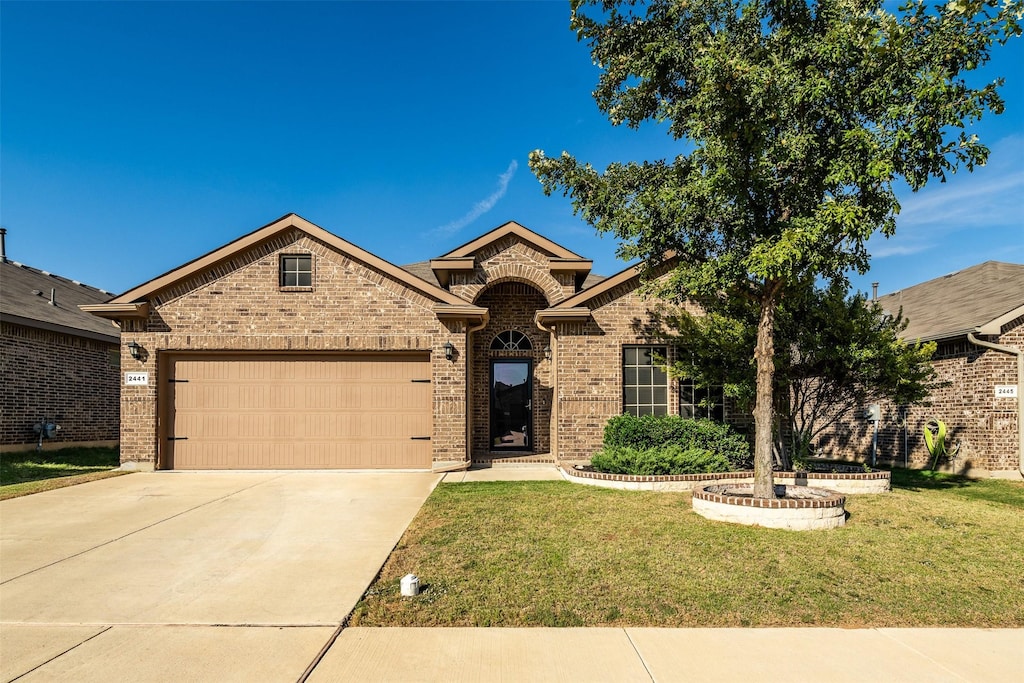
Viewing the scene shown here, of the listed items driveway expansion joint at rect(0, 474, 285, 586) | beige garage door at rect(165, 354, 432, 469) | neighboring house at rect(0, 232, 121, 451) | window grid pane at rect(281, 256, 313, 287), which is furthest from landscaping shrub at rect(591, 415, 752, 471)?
neighboring house at rect(0, 232, 121, 451)

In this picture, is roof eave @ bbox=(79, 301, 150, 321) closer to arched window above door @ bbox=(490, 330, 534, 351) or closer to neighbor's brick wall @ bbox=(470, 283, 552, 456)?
neighbor's brick wall @ bbox=(470, 283, 552, 456)

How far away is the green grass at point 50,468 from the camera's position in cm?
997

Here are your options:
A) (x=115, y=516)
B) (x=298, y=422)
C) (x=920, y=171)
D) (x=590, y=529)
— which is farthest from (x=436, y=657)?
(x=298, y=422)

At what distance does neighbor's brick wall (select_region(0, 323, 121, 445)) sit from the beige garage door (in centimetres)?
506

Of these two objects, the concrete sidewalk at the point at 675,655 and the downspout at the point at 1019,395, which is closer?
the concrete sidewalk at the point at 675,655

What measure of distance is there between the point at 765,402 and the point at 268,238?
10.2 m

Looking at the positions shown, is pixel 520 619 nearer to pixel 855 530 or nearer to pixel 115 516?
pixel 855 530

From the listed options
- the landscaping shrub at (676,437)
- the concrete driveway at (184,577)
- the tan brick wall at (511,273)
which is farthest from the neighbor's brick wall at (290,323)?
the landscaping shrub at (676,437)

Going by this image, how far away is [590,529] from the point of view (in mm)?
6910

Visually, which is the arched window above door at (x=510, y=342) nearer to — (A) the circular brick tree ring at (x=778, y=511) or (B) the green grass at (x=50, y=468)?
(A) the circular brick tree ring at (x=778, y=511)

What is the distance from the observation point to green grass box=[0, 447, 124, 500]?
32.7ft

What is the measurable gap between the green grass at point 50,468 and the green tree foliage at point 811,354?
1165 centimetres

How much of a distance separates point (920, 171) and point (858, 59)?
1663mm

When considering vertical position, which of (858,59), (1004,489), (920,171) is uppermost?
(858,59)
